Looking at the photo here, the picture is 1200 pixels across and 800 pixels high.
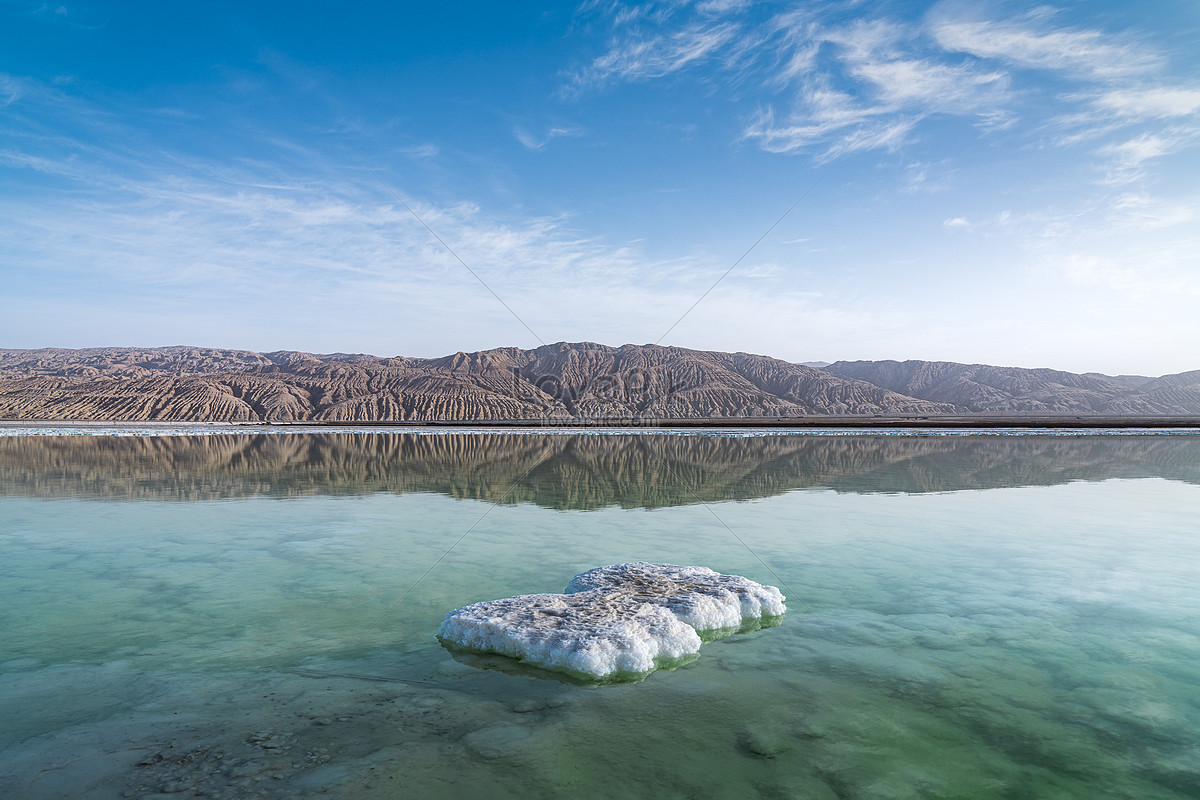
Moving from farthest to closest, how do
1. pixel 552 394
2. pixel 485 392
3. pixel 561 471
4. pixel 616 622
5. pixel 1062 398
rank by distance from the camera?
pixel 1062 398, pixel 552 394, pixel 485 392, pixel 561 471, pixel 616 622

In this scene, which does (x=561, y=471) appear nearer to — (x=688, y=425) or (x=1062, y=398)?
(x=688, y=425)

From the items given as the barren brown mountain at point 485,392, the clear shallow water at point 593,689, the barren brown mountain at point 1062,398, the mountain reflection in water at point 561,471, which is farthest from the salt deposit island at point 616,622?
the barren brown mountain at point 1062,398

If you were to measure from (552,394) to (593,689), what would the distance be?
149 metres

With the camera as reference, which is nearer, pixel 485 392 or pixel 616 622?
pixel 616 622

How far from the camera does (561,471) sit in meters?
24.5

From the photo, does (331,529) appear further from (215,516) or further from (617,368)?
(617,368)

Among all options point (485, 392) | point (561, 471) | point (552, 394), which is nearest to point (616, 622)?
point (561, 471)

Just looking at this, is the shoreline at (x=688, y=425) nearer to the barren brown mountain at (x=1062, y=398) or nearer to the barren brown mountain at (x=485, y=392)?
the barren brown mountain at (x=485, y=392)

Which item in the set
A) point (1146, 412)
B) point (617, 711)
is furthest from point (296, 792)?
point (1146, 412)

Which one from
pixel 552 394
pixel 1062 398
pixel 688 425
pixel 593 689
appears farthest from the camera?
pixel 1062 398

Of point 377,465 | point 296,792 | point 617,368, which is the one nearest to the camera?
point 296,792

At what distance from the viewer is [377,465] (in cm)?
2725

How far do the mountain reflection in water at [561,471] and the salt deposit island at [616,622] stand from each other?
7.88m

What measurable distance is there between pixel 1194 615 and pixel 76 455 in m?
38.3
